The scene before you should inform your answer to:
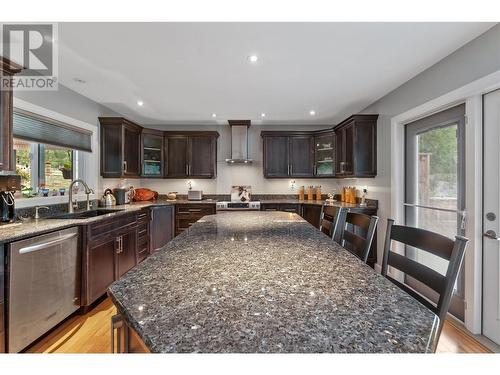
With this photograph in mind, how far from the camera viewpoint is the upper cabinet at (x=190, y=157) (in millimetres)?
4973

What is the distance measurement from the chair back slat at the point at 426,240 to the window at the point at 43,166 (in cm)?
339

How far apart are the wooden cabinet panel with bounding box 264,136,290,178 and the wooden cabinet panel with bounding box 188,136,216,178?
102cm

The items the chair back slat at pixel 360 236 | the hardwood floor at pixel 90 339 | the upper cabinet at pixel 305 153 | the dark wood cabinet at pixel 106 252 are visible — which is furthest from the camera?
the upper cabinet at pixel 305 153

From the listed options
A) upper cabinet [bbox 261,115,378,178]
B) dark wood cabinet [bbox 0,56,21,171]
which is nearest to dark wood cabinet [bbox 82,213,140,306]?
dark wood cabinet [bbox 0,56,21,171]

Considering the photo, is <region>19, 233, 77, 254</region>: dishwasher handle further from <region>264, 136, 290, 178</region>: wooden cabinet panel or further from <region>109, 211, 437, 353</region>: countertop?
<region>264, 136, 290, 178</region>: wooden cabinet panel

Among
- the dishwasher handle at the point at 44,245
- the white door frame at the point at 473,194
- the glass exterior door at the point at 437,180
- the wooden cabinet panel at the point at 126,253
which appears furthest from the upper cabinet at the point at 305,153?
the dishwasher handle at the point at 44,245

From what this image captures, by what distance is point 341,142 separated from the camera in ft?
14.6

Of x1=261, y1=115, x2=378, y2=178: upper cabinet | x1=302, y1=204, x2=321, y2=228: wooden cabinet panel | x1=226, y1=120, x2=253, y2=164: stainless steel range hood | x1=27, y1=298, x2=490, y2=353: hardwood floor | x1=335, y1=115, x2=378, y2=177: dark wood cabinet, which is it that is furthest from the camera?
x1=226, y1=120, x2=253, y2=164: stainless steel range hood

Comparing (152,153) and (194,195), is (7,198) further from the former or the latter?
(194,195)

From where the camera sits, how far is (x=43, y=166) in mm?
3061

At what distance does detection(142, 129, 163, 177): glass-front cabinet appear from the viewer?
475 cm

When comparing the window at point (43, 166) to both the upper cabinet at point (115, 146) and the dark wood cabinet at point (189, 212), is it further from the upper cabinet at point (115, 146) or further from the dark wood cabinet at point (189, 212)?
the dark wood cabinet at point (189, 212)
